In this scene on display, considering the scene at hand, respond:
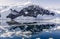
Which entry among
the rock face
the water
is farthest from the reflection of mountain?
the rock face

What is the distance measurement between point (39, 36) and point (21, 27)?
1.51 feet

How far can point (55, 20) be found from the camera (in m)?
4.59

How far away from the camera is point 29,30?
180 inches

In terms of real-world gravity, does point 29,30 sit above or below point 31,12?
below

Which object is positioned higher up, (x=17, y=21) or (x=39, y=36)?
(x=17, y=21)

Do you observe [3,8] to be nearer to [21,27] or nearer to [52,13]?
[21,27]

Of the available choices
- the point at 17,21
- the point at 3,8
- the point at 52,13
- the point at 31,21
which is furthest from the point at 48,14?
the point at 3,8

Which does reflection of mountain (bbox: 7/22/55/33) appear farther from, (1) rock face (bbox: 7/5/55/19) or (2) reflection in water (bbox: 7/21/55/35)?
(1) rock face (bbox: 7/5/55/19)

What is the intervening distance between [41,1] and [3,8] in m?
0.89

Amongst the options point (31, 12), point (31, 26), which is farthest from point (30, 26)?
point (31, 12)

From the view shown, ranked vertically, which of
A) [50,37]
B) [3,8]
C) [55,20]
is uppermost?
[3,8]

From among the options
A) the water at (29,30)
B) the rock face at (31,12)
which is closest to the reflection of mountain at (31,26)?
the water at (29,30)

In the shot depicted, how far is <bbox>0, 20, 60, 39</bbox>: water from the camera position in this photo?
179 inches

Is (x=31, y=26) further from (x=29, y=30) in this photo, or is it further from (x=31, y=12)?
(x=31, y=12)
